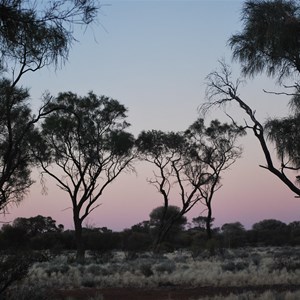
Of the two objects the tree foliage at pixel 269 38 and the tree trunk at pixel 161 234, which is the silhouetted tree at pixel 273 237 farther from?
the tree foliage at pixel 269 38

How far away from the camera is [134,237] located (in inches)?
1973

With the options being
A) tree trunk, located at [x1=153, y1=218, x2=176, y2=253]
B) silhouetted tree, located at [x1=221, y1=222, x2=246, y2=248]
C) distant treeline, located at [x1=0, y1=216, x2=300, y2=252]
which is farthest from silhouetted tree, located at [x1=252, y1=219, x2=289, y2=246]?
tree trunk, located at [x1=153, y1=218, x2=176, y2=253]

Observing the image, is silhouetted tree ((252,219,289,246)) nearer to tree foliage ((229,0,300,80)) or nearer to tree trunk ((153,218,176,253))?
tree trunk ((153,218,176,253))

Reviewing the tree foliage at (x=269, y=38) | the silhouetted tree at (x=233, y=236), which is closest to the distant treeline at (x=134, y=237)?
the silhouetted tree at (x=233, y=236)

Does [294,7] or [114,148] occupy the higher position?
[114,148]

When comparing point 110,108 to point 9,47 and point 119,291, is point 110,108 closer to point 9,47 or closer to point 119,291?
point 119,291

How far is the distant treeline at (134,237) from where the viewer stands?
1491 inches

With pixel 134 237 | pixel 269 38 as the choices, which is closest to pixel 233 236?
pixel 134 237

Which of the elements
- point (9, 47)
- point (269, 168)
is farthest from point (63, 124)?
point (9, 47)

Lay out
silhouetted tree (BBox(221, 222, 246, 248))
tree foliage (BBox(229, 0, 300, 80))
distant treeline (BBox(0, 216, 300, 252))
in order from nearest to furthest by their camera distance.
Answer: tree foliage (BBox(229, 0, 300, 80)), distant treeline (BBox(0, 216, 300, 252)), silhouetted tree (BBox(221, 222, 246, 248))

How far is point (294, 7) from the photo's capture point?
11.4m

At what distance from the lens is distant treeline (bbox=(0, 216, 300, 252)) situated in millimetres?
37875

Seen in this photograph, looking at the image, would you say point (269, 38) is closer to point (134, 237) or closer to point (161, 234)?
point (161, 234)

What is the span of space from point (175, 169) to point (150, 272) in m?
19.4
